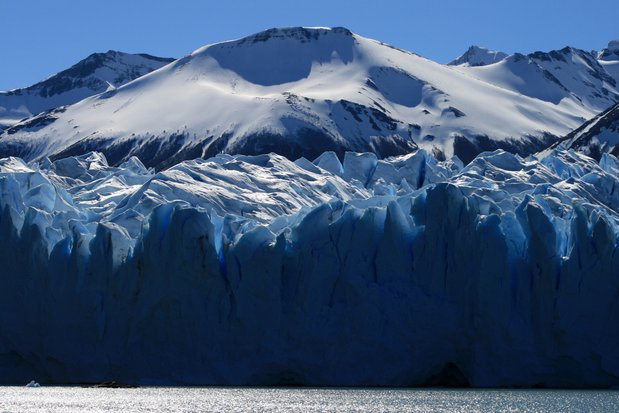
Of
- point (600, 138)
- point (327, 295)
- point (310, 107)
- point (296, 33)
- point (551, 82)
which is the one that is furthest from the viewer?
point (551, 82)

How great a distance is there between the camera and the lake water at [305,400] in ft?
121

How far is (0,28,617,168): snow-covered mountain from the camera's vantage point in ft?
452

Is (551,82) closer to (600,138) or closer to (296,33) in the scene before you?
(296,33)

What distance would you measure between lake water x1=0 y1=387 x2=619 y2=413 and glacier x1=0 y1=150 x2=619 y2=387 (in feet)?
3.11

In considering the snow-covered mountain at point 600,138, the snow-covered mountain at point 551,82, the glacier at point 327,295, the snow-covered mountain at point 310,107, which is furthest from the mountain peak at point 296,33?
the glacier at point 327,295

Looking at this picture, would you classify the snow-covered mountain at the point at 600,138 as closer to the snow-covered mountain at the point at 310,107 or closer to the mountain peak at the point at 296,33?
the snow-covered mountain at the point at 310,107

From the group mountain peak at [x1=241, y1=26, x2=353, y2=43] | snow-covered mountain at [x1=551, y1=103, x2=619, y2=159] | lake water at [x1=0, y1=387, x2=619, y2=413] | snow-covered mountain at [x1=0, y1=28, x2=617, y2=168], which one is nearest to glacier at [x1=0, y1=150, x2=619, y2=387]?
lake water at [x1=0, y1=387, x2=619, y2=413]

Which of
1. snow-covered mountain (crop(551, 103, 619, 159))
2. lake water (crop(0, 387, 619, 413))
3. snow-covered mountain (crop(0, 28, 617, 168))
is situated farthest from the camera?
snow-covered mountain (crop(0, 28, 617, 168))

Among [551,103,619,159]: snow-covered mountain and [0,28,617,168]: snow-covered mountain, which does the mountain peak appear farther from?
[551,103,619,159]: snow-covered mountain

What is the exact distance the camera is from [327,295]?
4319 centimetres

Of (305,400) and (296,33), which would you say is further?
(296,33)

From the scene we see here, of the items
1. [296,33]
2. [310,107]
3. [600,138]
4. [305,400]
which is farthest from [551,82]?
[305,400]

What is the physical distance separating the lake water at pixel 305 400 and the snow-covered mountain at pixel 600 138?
209ft

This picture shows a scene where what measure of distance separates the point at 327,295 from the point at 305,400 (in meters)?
4.89
